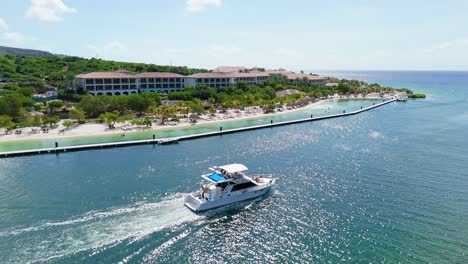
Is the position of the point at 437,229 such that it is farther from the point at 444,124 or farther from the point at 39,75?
the point at 39,75

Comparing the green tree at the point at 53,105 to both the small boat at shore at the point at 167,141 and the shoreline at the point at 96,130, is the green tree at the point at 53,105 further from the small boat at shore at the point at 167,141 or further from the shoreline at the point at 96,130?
the small boat at shore at the point at 167,141

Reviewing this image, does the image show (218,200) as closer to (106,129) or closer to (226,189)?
(226,189)

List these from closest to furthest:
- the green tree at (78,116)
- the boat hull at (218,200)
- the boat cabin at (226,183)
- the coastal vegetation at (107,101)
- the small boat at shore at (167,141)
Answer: the boat hull at (218,200) → the boat cabin at (226,183) → the small boat at shore at (167,141) → the coastal vegetation at (107,101) → the green tree at (78,116)

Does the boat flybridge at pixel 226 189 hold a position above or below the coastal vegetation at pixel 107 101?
below

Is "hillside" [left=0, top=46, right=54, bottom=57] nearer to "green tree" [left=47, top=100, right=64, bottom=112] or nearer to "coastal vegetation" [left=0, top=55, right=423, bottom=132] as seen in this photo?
"coastal vegetation" [left=0, top=55, right=423, bottom=132]

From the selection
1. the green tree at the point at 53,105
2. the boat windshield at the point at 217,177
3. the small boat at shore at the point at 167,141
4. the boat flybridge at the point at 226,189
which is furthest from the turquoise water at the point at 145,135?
the boat flybridge at the point at 226,189

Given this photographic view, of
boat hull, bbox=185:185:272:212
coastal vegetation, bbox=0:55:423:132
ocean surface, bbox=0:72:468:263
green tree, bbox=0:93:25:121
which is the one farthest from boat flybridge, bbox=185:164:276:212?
green tree, bbox=0:93:25:121

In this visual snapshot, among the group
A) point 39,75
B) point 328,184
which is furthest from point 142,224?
point 39,75

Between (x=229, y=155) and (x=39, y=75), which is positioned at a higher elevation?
(x=39, y=75)
